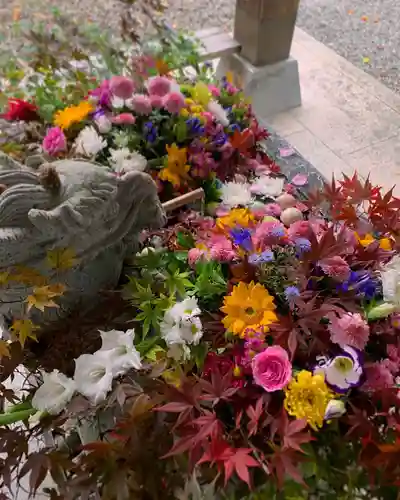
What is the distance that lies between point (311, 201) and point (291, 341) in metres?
0.39

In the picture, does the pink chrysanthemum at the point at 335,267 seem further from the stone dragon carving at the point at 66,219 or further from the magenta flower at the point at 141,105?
the magenta flower at the point at 141,105

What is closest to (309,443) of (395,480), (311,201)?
(395,480)

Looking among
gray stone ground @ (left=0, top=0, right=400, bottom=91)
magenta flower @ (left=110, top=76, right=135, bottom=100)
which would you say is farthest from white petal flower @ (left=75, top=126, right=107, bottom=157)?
gray stone ground @ (left=0, top=0, right=400, bottom=91)

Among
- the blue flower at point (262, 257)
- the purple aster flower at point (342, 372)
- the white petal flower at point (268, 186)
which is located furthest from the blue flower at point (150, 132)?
the purple aster flower at point (342, 372)

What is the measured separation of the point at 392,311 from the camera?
0.97 m

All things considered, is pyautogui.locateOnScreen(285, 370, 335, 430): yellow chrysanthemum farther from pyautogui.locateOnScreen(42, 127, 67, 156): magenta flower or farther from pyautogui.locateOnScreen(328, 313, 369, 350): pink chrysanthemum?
pyautogui.locateOnScreen(42, 127, 67, 156): magenta flower

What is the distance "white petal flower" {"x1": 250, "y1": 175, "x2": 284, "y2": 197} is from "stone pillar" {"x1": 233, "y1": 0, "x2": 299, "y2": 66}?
1015mm

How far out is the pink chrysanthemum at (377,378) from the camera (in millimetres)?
898

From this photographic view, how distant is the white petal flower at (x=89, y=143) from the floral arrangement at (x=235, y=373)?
0.31 meters

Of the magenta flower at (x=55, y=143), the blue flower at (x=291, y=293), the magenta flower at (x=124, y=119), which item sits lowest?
the magenta flower at (x=55, y=143)

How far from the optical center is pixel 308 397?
876mm

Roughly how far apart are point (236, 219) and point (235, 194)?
226 mm

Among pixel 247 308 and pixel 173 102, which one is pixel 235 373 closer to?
pixel 247 308

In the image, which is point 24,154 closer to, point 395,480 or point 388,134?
point 395,480
